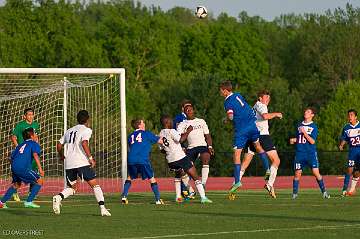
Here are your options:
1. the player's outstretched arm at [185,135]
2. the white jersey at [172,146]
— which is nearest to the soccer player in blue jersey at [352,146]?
the player's outstretched arm at [185,135]

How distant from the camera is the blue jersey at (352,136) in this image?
80.5ft

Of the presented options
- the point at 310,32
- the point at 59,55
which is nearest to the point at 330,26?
the point at 310,32

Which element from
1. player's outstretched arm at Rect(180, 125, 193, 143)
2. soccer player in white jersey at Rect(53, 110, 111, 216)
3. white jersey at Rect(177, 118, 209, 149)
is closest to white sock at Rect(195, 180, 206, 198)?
player's outstretched arm at Rect(180, 125, 193, 143)

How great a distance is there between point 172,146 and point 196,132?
136 centimetres

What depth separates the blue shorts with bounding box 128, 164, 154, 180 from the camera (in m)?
21.9

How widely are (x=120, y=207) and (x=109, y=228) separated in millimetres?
4924

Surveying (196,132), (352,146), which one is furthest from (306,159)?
(196,132)

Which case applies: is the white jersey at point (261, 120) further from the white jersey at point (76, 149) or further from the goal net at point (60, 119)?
the white jersey at point (76, 149)

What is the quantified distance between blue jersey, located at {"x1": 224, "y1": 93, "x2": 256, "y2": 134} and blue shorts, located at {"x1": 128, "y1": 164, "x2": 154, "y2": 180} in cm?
198

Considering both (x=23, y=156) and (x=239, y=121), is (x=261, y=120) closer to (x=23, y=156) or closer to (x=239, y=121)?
(x=239, y=121)

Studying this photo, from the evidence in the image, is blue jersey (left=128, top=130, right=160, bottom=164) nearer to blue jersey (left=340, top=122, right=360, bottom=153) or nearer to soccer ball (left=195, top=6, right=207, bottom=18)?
blue jersey (left=340, top=122, right=360, bottom=153)

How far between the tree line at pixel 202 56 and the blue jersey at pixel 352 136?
36.5 m

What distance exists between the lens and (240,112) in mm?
22219

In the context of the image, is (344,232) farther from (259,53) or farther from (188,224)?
(259,53)
